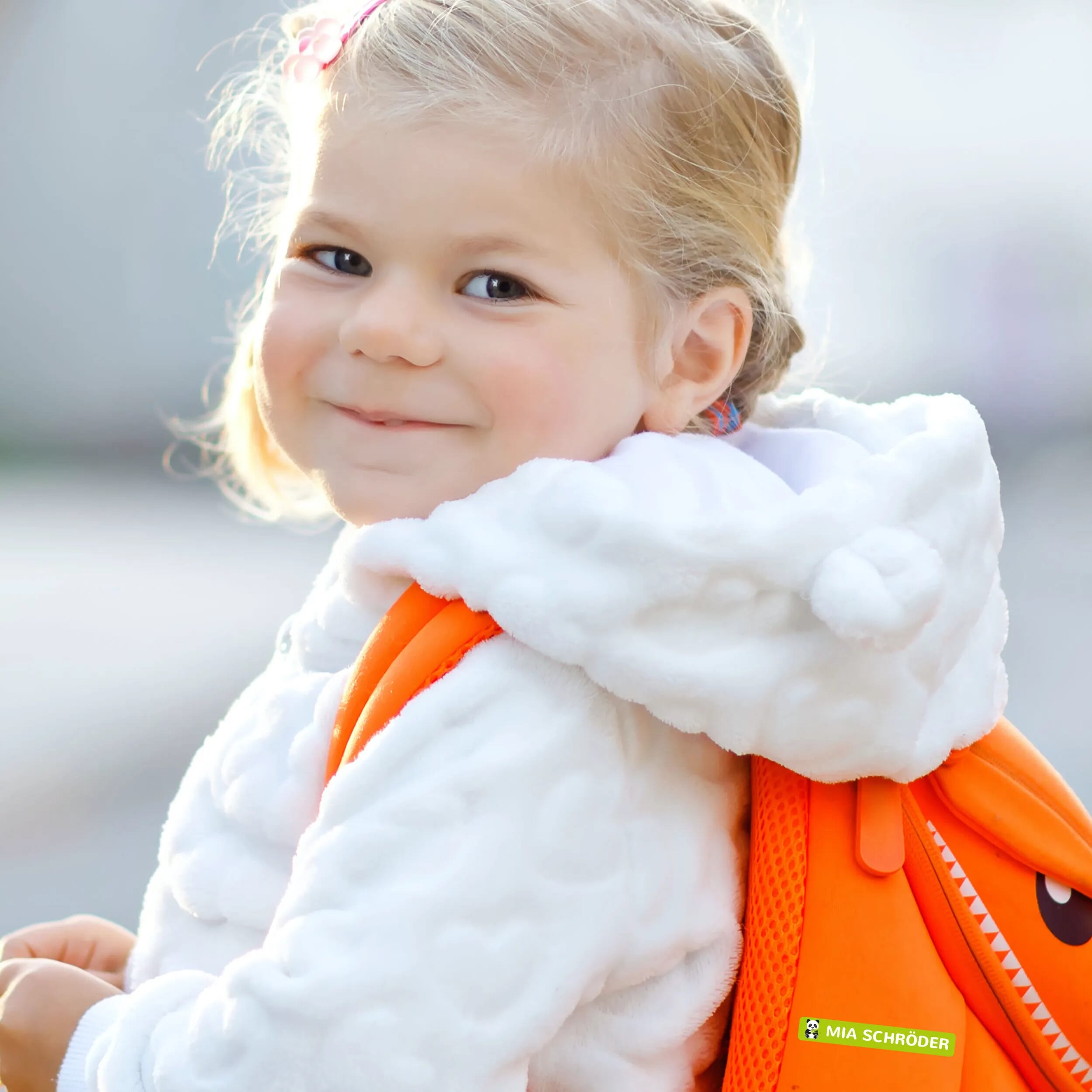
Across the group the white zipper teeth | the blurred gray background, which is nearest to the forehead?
the white zipper teeth

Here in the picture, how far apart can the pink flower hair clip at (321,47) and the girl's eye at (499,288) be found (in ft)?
0.80

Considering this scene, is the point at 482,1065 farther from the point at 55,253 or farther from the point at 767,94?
the point at 55,253

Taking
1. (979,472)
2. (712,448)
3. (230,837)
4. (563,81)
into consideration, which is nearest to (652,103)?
(563,81)

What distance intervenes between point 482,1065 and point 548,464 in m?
0.41

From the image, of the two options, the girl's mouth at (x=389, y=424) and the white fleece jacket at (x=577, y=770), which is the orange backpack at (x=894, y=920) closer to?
the white fleece jacket at (x=577, y=770)

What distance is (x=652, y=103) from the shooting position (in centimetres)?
110

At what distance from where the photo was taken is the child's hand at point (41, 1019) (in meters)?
1.04

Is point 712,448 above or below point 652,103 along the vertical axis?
below

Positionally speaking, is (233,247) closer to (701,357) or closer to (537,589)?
(701,357)

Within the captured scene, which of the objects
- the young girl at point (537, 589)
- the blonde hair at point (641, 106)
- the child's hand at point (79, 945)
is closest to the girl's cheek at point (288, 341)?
the young girl at point (537, 589)

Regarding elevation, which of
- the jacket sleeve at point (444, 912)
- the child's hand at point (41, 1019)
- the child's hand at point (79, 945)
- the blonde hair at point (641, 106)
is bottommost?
the child's hand at point (79, 945)

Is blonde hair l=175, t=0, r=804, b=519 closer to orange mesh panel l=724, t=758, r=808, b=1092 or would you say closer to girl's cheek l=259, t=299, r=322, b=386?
girl's cheek l=259, t=299, r=322, b=386

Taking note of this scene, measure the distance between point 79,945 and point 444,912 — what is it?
2.06ft

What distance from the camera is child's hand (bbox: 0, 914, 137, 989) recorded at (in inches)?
49.9
